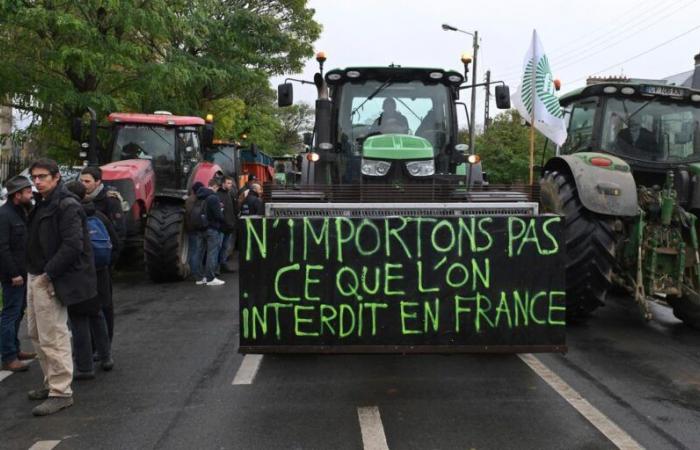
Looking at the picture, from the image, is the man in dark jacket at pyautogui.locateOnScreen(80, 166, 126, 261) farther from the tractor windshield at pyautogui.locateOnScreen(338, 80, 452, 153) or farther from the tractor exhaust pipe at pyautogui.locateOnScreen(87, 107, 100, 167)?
the tractor exhaust pipe at pyautogui.locateOnScreen(87, 107, 100, 167)

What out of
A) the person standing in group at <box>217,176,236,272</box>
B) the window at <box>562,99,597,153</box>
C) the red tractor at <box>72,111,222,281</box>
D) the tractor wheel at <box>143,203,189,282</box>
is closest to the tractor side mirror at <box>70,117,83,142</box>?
the red tractor at <box>72,111,222,281</box>

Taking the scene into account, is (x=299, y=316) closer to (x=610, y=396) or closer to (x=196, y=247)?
(x=610, y=396)

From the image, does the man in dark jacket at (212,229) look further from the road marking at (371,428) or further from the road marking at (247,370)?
the road marking at (371,428)

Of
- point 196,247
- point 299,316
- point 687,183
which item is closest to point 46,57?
point 196,247

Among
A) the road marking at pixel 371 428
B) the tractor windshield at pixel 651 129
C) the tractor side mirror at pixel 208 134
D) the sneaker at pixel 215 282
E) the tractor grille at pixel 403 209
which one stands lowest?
the road marking at pixel 371 428

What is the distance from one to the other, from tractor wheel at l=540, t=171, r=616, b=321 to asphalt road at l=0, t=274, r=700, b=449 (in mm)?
468

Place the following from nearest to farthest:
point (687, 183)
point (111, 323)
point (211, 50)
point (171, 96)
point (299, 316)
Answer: point (299, 316), point (111, 323), point (687, 183), point (171, 96), point (211, 50)

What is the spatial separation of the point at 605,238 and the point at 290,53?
22245 millimetres

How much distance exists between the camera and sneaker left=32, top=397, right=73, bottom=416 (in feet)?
15.7

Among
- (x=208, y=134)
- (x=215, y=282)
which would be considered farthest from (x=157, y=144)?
(x=215, y=282)

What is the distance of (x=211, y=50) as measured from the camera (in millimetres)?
22312

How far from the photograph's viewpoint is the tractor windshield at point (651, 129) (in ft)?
26.2

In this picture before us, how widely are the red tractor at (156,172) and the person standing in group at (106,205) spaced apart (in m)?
3.05

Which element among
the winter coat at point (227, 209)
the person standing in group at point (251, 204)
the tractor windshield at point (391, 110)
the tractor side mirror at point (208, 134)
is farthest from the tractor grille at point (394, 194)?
the person standing in group at point (251, 204)
